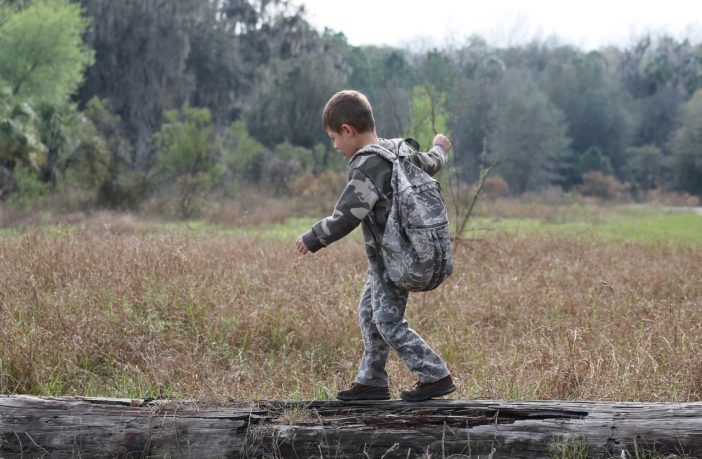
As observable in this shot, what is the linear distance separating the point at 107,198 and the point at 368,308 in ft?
69.6

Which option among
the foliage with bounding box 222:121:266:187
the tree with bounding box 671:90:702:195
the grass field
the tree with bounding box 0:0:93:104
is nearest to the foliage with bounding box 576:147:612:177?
the tree with bounding box 671:90:702:195

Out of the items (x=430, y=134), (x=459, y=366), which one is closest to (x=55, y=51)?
(x=430, y=134)

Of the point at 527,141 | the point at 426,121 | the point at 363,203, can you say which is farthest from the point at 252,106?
the point at 363,203

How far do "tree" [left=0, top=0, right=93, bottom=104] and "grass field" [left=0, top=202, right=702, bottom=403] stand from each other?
72.4ft

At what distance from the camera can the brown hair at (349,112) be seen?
13.9 feet

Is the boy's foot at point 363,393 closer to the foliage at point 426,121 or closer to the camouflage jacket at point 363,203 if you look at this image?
the camouflage jacket at point 363,203

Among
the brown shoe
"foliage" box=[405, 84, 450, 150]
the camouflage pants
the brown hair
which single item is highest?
the brown hair

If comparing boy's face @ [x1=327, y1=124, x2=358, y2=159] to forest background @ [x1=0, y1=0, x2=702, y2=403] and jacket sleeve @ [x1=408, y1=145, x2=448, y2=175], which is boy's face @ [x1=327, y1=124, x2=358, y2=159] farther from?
forest background @ [x1=0, y1=0, x2=702, y2=403]

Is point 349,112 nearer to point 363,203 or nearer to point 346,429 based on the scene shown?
point 363,203

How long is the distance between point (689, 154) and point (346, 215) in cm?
5399

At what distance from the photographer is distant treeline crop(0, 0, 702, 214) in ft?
80.4

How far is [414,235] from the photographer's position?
4.14 m

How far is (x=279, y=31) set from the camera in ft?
170

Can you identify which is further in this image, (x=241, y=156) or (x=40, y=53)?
(x=241, y=156)
